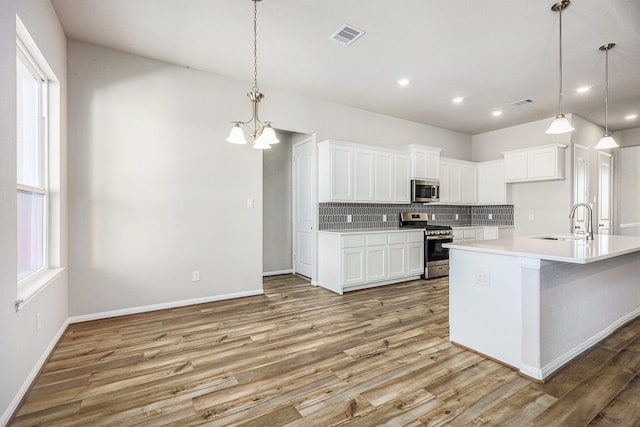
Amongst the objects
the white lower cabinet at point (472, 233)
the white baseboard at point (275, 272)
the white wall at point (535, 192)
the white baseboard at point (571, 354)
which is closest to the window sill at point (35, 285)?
the white baseboard at point (275, 272)

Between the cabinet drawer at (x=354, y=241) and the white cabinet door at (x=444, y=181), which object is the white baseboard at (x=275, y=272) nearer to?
the cabinet drawer at (x=354, y=241)

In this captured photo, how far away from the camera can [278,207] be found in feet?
19.4

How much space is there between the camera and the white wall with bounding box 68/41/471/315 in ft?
11.0

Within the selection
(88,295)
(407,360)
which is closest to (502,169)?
(407,360)

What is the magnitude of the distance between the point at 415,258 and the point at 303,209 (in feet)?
6.91

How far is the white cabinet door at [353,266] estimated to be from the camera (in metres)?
4.49

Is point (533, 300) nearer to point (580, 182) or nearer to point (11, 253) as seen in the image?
point (11, 253)

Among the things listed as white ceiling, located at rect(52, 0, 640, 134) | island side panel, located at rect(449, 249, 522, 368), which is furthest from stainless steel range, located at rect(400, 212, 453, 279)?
island side panel, located at rect(449, 249, 522, 368)

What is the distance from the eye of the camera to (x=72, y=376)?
2.27m

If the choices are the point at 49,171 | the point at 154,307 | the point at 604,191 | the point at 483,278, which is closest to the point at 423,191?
the point at 483,278

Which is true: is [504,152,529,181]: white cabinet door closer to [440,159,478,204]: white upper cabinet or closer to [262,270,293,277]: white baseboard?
[440,159,478,204]: white upper cabinet

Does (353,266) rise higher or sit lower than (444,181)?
lower

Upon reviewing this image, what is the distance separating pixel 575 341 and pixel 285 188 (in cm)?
464

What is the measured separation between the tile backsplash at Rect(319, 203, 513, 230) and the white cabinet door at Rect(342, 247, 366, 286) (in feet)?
2.35
